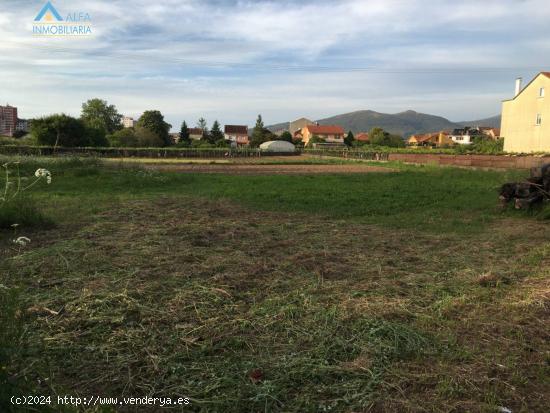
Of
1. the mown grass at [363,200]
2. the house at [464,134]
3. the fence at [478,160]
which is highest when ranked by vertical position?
the house at [464,134]

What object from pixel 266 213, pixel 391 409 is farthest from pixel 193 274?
pixel 266 213

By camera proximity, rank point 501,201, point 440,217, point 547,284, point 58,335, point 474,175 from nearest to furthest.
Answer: point 58,335
point 547,284
point 440,217
point 501,201
point 474,175

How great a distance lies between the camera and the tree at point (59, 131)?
54.9 meters

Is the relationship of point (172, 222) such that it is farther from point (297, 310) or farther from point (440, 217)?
point (440, 217)

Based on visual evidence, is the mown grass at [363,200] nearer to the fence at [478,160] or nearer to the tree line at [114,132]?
the fence at [478,160]

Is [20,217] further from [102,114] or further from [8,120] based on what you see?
[102,114]

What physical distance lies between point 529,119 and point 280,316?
46490 mm

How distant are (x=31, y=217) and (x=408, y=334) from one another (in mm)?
6999

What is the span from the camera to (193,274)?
5195 mm

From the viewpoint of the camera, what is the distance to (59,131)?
5550 centimetres

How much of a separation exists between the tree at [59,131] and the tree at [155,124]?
58.5ft

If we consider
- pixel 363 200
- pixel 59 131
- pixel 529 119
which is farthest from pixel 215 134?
pixel 363 200

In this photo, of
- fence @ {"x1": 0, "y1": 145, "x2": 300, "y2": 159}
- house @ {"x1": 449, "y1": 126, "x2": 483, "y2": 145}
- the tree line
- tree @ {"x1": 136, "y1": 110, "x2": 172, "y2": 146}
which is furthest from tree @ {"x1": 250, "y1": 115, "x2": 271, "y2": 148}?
house @ {"x1": 449, "y1": 126, "x2": 483, "y2": 145}

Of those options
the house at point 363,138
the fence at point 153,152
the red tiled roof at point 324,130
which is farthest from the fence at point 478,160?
the red tiled roof at point 324,130
